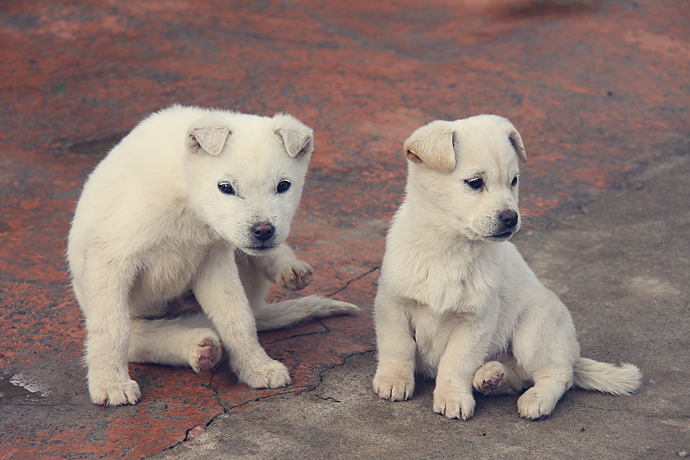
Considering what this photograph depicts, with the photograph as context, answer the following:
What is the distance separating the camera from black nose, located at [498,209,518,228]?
3.51 m

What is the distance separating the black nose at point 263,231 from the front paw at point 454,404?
123cm

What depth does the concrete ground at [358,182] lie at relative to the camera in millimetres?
3561

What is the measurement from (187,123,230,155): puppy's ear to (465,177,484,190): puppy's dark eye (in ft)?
4.09

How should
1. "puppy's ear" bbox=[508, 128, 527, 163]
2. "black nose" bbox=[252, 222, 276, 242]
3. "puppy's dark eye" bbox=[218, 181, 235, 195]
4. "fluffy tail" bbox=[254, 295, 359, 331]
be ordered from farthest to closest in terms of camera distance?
1. "fluffy tail" bbox=[254, 295, 359, 331]
2. "puppy's ear" bbox=[508, 128, 527, 163]
3. "puppy's dark eye" bbox=[218, 181, 235, 195]
4. "black nose" bbox=[252, 222, 276, 242]

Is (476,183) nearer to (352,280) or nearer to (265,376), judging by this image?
(265,376)

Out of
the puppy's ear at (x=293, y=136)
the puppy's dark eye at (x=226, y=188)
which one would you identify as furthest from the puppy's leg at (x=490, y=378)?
the puppy's dark eye at (x=226, y=188)

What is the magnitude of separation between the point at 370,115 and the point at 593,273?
3.72 m

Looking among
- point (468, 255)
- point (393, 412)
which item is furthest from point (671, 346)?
point (393, 412)

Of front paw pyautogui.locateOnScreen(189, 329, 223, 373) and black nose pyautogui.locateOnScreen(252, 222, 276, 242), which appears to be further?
front paw pyautogui.locateOnScreen(189, 329, 223, 373)

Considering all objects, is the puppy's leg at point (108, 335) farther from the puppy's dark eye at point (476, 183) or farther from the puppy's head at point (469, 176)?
the puppy's dark eye at point (476, 183)

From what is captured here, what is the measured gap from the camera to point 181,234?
3857 mm

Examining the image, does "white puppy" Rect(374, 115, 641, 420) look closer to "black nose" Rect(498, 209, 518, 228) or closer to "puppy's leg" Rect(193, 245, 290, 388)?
"black nose" Rect(498, 209, 518, 228)

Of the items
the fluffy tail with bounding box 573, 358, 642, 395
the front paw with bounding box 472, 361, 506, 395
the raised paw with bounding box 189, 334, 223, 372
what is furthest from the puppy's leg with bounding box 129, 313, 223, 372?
the fluffy tail with bounding box 573, 358, 642, 395

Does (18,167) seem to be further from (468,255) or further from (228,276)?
(468,255)
